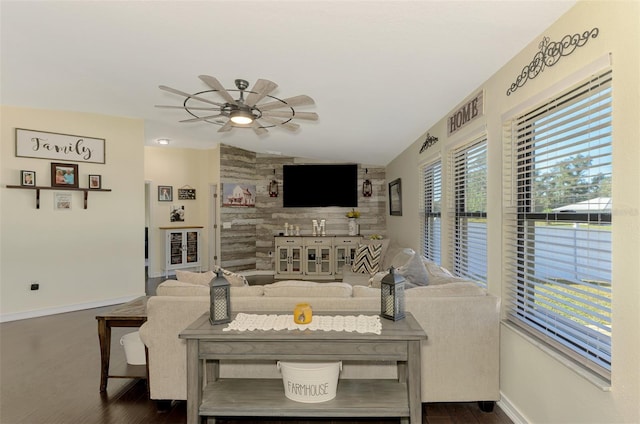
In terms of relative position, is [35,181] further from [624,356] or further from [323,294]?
[624,356]

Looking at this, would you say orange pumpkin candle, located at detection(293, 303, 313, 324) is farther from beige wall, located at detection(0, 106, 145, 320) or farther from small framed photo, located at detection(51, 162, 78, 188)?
small framed photo, located at detection(51, 162, 78, 188)

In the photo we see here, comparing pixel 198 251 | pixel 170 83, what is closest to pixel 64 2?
pixel 170 83

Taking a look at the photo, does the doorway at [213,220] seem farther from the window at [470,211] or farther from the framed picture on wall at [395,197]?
the window at [470,211]

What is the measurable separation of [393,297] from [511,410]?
1135mm

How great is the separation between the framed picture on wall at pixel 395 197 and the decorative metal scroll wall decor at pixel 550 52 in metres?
3.61

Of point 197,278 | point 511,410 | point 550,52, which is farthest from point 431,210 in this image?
point 197,278

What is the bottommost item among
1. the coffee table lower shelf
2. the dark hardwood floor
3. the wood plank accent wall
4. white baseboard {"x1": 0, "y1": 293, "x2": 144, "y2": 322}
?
the dark hardwood floor

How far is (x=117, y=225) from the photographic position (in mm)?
5074

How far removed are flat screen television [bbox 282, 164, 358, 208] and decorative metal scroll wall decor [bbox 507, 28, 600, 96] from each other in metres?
5.11

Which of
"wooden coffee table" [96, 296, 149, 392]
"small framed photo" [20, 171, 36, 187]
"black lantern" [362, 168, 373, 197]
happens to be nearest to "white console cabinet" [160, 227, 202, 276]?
"small framed photo" [20, 171, 36, 187]

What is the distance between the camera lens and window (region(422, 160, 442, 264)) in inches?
158

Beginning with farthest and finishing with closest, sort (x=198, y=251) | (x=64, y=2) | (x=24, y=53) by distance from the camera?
(x=198, y=251) → (x=24, y=53) → (x=64, y=2)

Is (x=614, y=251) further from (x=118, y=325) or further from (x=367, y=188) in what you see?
(x=367, y=188)

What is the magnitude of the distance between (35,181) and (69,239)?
0.85 m
